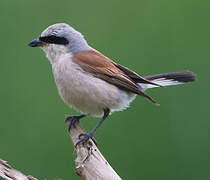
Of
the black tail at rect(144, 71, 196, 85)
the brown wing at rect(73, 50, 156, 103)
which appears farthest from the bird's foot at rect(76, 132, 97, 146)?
the black tail at rect(144, 71, 196, 85)

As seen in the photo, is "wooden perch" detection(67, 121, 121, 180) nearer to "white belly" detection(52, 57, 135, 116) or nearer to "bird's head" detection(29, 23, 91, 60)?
"white belly" detection(52, 57, 135, 116)

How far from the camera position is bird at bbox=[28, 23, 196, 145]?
3535 millimetres

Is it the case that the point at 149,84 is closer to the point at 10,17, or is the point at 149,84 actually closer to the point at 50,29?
the point at 50,29

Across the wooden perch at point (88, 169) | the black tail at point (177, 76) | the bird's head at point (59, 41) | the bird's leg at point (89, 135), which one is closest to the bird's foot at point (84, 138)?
the bird's leg at point (89, 135)

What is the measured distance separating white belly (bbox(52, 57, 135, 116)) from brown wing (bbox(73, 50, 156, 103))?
4cm

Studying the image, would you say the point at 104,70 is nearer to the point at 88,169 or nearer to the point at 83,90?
the point at 83,90

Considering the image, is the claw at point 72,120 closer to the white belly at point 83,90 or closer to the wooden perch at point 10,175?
the white belly at point 83,90

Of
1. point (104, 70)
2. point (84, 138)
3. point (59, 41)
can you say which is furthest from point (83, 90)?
point (59, 41)

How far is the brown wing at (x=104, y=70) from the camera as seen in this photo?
11.9ft

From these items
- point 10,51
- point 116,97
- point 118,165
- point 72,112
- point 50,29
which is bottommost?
point 118,165

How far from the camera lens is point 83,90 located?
350 cm

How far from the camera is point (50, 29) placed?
366 centimetres

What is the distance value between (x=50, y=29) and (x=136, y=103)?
1.05m

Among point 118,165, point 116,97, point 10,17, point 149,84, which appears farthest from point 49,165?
point 10,17
